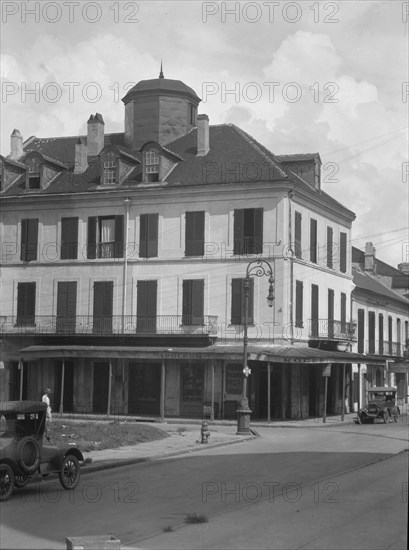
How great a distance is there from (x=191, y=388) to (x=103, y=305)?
20.2 feet

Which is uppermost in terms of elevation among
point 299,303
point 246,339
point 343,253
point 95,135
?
point 95,135

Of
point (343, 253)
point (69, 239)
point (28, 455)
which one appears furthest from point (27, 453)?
point (343, 253)

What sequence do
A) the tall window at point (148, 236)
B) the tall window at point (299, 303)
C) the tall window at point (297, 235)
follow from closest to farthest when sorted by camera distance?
the tall window at point (299, 303)
the tall window at point (297, 235)
the tall window at point (148, 236)

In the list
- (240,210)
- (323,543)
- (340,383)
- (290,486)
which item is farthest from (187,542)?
(340,383)

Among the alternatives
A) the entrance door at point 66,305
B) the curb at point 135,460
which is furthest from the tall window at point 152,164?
the curb at point 135,460

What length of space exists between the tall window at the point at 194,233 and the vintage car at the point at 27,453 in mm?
25763

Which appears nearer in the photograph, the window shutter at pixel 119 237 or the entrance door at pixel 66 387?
the entrance door at pixel 66 387

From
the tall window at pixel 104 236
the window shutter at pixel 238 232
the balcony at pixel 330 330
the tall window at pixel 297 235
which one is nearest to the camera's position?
the window shutter at pixel 238 232

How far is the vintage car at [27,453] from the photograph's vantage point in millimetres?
14797

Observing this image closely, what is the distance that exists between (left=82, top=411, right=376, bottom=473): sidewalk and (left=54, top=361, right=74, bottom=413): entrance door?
5207 millimetres

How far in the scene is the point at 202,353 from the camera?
38312 mm

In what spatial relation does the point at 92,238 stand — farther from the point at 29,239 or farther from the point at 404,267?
the point at 404,267

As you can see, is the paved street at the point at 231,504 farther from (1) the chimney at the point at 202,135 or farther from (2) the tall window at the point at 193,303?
(1) the chimney at the point at 202,135

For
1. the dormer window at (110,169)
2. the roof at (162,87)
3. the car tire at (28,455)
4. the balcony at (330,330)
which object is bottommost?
the car tire at (28,455)
